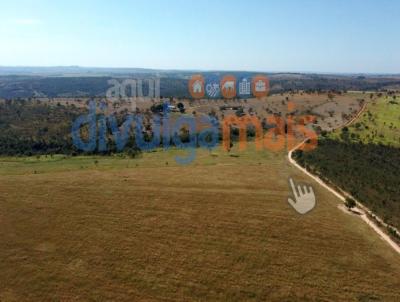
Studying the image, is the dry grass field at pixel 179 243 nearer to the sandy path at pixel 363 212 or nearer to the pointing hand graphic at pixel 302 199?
the sandy path at pixel 363 212

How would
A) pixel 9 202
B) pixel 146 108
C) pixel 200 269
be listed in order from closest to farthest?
1. pixel 200 269
2. pixel 9 202
3. pixel 146 108

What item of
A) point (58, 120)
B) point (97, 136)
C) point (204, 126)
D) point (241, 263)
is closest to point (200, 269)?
point (241, 263)

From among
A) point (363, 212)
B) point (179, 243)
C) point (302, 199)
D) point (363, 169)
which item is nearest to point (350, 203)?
point (363, 212)

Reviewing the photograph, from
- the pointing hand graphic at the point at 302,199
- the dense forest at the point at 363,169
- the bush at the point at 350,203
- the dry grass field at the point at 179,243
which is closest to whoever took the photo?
the dry grass field at the point at 179,243

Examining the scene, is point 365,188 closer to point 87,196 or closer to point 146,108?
point 87,196

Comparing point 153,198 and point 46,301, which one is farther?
point 153,198

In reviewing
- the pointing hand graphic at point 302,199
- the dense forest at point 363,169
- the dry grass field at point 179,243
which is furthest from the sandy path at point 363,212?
the pointing hand graphic at point 302,199

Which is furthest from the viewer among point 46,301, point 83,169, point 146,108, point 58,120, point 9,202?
point 146,108
